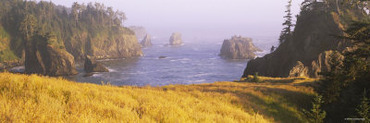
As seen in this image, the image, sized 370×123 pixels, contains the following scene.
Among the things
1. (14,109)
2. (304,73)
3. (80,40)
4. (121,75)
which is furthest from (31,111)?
(80,40)

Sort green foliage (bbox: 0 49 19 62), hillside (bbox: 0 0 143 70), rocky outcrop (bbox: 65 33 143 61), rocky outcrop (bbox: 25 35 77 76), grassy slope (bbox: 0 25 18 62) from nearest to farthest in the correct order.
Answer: rocky outcrop (bbox: 25 35 77 76) → green foliage (bbox: 0 49 19 62) → grassy slope (bbox: 0 25 18 62) → hillside (bbox: 0 0 143 70) → rocky outcrop (bbox: 65 33 143 61)

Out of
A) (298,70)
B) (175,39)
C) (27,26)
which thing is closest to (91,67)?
(27,26)

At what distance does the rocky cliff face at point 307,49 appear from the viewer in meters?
39.6

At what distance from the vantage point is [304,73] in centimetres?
3956

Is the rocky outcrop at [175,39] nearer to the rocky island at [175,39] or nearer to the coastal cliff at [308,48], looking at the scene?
the rocky island at [175,39]

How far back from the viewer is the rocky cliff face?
3962 centimetres

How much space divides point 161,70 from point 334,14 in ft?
163

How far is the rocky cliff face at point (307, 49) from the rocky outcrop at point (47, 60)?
175ft

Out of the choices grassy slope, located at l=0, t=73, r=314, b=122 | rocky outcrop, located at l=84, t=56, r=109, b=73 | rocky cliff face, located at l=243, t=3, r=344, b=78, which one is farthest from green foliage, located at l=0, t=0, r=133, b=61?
grassy slope, located at l=0, t=73, r=314, b=122

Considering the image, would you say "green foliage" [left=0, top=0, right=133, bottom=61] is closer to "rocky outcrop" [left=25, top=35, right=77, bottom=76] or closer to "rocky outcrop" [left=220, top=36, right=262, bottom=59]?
"rocky outcrop" [left=25, top=35, right=77, bottom=76]

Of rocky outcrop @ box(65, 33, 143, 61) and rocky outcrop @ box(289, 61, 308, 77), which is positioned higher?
rocky outcrop @ box(65, 33, 143, 61)

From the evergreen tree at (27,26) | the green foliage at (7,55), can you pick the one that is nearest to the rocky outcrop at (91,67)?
the evergreen tree at (27,26)

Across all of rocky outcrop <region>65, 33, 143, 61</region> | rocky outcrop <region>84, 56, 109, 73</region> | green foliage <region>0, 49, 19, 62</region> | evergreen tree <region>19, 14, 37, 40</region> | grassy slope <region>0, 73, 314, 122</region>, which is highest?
evergreen tree <region>19, 14, 37, 40</region>

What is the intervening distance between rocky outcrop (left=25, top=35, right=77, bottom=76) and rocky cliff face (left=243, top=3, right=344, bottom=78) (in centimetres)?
5323
